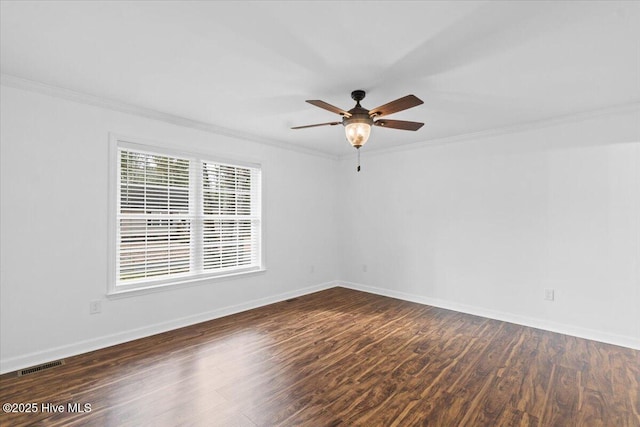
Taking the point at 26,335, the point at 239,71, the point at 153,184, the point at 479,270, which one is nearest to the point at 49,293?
the point at 26,335

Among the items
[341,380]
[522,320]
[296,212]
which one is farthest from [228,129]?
[522,320]

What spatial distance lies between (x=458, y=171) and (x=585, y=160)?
1422 millimetres

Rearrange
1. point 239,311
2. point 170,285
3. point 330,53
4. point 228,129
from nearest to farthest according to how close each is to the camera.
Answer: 1. point 330,53
2. point 170,285
3. point 228,129
4. point 239,311

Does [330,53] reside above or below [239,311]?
above

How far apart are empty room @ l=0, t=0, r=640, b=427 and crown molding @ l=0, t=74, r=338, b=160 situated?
26 mm

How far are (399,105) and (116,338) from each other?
3591 mm

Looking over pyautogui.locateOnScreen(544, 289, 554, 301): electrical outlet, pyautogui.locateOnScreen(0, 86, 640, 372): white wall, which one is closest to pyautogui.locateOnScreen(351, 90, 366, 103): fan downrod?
pyautogui.locateOnScreen(0, 86, 640, 372): white wall

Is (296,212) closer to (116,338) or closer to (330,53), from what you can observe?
(116,338)

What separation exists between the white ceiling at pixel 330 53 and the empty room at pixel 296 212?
0.07 ft

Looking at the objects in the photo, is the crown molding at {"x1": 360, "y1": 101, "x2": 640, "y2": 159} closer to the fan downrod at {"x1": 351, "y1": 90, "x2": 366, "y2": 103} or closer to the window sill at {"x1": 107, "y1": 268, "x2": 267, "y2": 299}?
the fan downrod at {"x1": 351, "y1": 90, "x2": 366, "y2": 103}

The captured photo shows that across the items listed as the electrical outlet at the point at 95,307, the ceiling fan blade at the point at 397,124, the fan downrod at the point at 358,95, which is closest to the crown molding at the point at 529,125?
the ceiling fan blade at the point at 397,124

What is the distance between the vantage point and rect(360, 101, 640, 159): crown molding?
332 centimetres

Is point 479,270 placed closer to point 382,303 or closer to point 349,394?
point 382,303

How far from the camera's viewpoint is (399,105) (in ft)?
8.07
